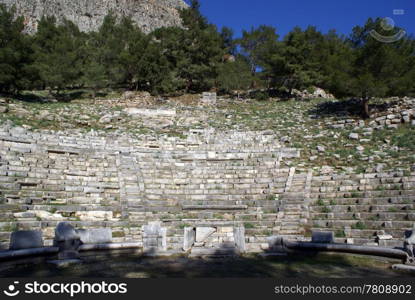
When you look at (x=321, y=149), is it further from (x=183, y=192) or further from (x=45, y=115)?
(x=45, y=115)

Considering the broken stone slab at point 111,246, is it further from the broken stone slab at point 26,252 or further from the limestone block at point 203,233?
the limestone block at point 203,233

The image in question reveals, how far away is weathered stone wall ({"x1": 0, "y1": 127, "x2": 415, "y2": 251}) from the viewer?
1059cm

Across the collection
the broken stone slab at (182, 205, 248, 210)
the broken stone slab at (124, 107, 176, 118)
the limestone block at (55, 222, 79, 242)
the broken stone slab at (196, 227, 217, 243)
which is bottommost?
the broken stone slab at (196, 227, 217, 243)

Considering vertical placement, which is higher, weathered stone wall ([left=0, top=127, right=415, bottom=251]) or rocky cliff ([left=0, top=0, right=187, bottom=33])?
rocky cliff ([left=0, top=0, right=187, bottom=33])

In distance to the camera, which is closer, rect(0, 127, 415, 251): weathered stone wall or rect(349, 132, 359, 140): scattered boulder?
rect(0, 127, 415, 251): weathered stone wall

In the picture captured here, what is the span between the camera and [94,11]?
77938 mm

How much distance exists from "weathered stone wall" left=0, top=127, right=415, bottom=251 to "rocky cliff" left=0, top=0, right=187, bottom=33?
2308 inches

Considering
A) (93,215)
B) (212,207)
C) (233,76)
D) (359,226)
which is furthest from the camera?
(233,76)

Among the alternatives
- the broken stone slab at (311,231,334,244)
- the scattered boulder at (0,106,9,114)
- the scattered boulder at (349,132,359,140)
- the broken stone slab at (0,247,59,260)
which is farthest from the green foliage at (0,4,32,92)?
the broken stone slab at (311,231,334,244)

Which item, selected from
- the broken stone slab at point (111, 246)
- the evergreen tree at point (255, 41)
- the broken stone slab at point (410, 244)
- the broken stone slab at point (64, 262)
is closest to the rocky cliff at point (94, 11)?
the evergreen tree at point (255, 41)

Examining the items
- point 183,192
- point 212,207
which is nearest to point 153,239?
point 212,207

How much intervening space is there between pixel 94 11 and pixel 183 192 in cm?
7664

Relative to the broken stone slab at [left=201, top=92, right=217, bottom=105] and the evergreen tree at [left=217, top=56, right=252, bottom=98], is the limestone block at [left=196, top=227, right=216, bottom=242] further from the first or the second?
the evergreen tree at [left=217, top=56, right=252, bottom=98]

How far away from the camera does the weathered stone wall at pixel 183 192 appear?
10.6 meters
